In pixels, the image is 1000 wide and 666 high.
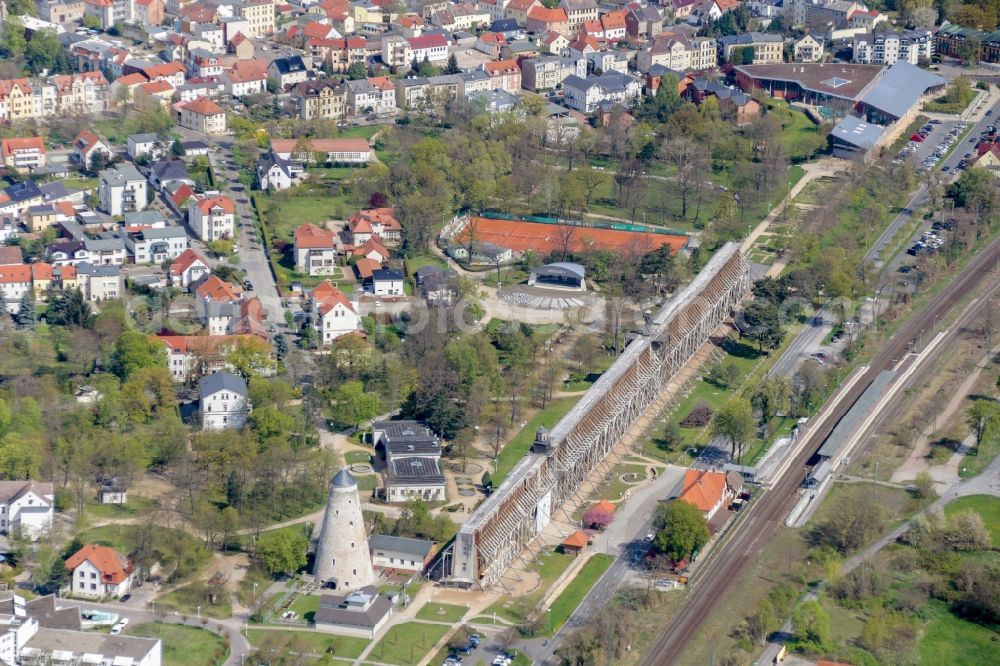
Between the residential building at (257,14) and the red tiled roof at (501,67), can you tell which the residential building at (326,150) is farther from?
the residential building at (257,14)

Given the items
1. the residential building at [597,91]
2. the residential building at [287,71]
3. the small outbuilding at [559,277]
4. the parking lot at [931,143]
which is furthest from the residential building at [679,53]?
the small outbuilding at [559,277]

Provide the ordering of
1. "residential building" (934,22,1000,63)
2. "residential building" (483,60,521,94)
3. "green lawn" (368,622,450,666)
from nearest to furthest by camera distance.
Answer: "green lawn" (368,622,450,666) → "residential building" (483,60,521,94) → "residential building" (934,22,1000,63)

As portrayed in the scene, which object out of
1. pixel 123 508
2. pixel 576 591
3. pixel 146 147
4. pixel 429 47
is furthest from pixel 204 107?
pixel 576 591

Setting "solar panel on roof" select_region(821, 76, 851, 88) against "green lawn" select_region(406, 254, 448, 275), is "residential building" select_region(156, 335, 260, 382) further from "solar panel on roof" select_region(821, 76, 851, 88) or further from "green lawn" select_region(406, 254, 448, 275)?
"solar panel on roof" select_region(821, 76, 851, 88)

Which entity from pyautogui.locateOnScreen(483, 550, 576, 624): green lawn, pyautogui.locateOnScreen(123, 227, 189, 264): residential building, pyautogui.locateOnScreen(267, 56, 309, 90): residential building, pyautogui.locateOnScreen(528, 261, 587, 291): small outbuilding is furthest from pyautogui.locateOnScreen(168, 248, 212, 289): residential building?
pyautogui.locateOnScreen(267, 56, 309, 90): residential building

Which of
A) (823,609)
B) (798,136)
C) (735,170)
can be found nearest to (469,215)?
(735,170)

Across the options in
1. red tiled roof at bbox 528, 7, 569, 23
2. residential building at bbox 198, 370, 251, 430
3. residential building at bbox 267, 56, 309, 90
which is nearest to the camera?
residential building at bbox 198, 370, 251, 430

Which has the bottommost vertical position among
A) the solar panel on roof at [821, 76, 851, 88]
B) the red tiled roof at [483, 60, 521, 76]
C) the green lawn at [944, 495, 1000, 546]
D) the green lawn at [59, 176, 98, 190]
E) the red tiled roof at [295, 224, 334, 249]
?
the green lawn at [944, 495, 1000, 546]

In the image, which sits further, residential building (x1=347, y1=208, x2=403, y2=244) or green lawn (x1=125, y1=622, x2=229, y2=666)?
residential building (x1=347, y1=208, x2=403, y2=244)
